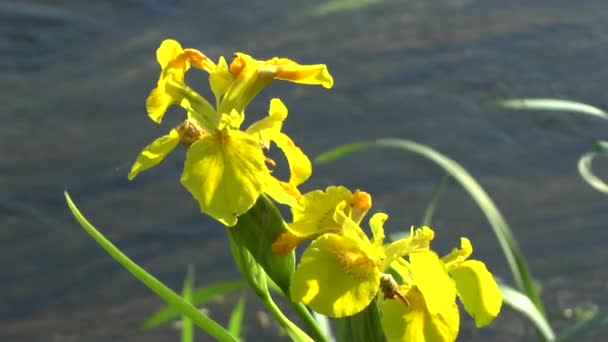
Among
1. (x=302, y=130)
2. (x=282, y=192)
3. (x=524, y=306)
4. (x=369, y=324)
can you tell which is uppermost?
(x=282, y=192)

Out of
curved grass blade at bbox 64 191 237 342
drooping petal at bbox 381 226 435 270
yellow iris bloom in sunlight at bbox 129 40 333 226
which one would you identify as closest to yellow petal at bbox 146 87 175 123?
yellow iris bloom in sunlight at bbox 129 40 333 226

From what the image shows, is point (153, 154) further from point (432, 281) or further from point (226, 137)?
point (432, 281)

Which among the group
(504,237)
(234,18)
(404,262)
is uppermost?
(404,262)

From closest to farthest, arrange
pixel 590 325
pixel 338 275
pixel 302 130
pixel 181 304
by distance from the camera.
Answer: pixel 338 275 < pixel 181 304 < pixel 590 325 < pixel 302 130

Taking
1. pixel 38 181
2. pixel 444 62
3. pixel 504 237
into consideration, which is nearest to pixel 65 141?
pixel 38 181

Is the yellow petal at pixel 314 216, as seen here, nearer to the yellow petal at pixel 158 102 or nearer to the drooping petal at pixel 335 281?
the drooping petal at pixel 335 281

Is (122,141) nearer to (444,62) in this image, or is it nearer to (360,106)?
(360,106)

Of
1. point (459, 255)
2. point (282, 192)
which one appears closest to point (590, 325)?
point (459, 255)
